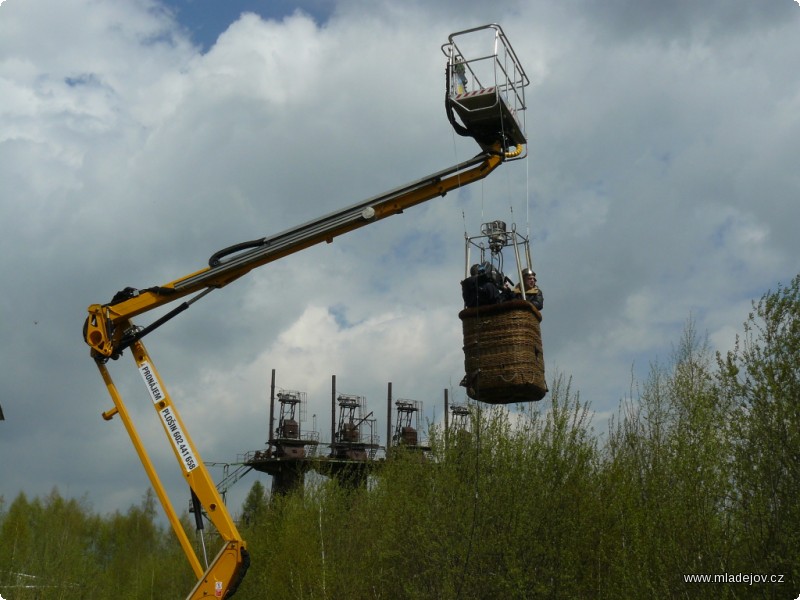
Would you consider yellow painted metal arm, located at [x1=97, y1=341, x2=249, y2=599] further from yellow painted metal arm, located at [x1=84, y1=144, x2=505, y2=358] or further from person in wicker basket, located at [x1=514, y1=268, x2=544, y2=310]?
person in wicker basket, located at [x1=514, y1=268, x2=544, y2=310]

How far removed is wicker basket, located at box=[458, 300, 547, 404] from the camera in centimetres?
1035

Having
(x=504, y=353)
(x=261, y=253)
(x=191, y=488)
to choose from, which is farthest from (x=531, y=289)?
(x=191, y=488)

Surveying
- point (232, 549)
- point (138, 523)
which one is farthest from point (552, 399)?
point (138, 523)

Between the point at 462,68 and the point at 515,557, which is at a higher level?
the point at 462,68

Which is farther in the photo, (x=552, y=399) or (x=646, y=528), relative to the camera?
(x=552, y=399)

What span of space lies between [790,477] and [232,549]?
711 cm

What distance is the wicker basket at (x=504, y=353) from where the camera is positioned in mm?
10352

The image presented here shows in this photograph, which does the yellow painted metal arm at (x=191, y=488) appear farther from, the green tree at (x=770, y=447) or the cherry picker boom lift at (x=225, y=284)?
the green tree at (x=770, y=447)

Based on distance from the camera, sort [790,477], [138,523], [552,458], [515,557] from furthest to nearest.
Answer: [138,523], [552,458], [515,557], [790,477]

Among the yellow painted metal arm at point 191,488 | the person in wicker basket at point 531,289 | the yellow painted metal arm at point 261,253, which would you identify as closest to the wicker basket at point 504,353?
the person in wicker basket at point 531,289

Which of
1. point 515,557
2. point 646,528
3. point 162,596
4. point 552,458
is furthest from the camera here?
point 162,596

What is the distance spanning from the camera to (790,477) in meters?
11.2

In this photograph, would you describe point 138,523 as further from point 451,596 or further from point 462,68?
point 462,68

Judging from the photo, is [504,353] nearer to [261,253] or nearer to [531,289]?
[531,289]
